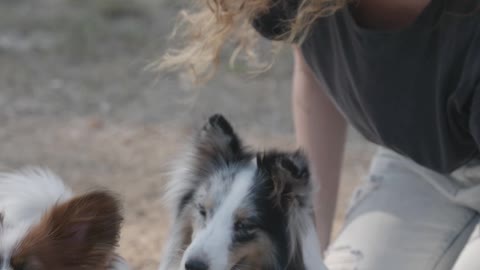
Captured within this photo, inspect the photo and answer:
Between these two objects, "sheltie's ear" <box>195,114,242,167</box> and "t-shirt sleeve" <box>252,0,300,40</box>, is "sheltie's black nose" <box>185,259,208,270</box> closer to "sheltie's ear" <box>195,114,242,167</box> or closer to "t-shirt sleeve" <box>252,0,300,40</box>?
"sheltie's ear" <box>195,114,242,167</box>

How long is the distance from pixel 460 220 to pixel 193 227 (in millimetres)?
1018

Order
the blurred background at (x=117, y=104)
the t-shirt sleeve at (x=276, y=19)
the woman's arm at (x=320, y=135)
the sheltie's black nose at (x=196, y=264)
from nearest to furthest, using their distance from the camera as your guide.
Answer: the sheltie's black nose at (x=196, y=264), the t-shirt sleeve at (x=276, y=19), the woman's arm at (x=320, y=135), the blurred background at (x=117, y=104)

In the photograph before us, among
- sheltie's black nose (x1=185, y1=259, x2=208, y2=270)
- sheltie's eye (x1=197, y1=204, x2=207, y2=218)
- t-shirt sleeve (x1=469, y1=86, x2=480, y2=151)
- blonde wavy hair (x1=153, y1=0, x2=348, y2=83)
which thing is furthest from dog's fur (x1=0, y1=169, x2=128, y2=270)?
t-shirt sleeve (x1=469, y1=86, x2=480, y2=151)

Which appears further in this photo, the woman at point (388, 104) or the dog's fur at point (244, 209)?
the woman at point (388, 104)

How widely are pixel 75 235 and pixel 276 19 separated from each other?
42.2 inches

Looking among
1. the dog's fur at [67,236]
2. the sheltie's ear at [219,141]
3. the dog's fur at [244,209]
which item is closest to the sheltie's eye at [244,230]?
the dog's fur at [244,209]

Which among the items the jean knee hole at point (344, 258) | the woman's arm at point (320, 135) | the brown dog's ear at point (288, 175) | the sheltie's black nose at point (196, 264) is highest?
the brown dog's ear at point (288, 175)

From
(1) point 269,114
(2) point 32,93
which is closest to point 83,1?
(2) point 32,93

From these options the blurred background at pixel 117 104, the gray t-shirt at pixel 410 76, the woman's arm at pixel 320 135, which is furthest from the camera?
the blurred background at pixel 117 104

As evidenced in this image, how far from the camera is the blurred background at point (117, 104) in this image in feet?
16.7

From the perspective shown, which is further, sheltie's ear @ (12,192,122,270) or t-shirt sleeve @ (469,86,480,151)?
t-shirt sleeve @ (469,86,480,151)

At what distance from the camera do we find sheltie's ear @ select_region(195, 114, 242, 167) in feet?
9.80

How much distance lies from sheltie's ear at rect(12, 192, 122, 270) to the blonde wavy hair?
2.84ft

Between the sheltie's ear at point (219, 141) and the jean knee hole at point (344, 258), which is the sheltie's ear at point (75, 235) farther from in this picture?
the jean knee hole at point (344, 258)
